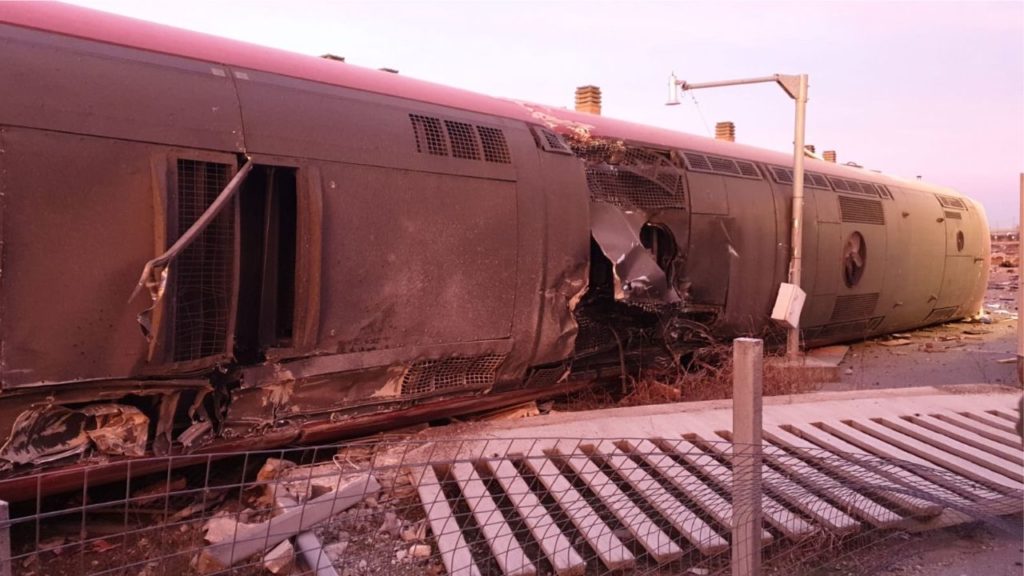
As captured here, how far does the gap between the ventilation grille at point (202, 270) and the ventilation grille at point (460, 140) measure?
142cm

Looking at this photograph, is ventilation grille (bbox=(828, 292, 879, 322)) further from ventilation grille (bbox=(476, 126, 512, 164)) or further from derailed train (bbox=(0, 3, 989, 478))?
ventilation grille (bbox=(476, 126, 512, 164))

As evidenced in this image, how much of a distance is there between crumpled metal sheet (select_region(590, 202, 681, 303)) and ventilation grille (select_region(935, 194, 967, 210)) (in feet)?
28.9

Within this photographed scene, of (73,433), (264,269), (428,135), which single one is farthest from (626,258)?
(73,433)

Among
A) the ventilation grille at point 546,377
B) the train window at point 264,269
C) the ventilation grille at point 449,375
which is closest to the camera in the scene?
the train window at point 264,269

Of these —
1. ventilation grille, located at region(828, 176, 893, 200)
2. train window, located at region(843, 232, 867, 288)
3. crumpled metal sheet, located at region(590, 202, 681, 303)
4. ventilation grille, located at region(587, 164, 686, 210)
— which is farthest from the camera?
ventilation grille, located at region(828, 176, 893, 200)

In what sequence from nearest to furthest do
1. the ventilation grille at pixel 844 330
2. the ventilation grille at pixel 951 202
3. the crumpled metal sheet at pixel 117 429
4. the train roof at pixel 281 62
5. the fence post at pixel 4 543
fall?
1. the fence post at pixel 4 543
2. the crumpled metal sheet at pixel 117 429
3. the train roof at pixel 281 62
4. the ventilation grille at pixel 844 330
5. the ventilation grille at pixel 951 202

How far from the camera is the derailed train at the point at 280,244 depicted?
11.2 ft

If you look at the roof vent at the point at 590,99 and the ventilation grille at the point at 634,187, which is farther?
the roof vent at the point at 590,99

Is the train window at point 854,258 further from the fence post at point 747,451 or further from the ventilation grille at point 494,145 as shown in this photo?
the fence post at point 747,451

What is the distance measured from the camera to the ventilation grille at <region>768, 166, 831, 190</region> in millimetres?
8984

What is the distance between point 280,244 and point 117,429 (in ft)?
4.35

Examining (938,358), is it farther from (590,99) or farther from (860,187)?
(590,99)

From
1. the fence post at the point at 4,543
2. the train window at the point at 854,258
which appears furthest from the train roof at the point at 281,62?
the train window at the point at 854,258

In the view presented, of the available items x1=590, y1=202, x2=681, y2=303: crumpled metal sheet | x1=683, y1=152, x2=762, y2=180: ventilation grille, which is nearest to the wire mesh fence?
x1=590, y1=202, x2=681, y2=303: crumpled metal sheet
